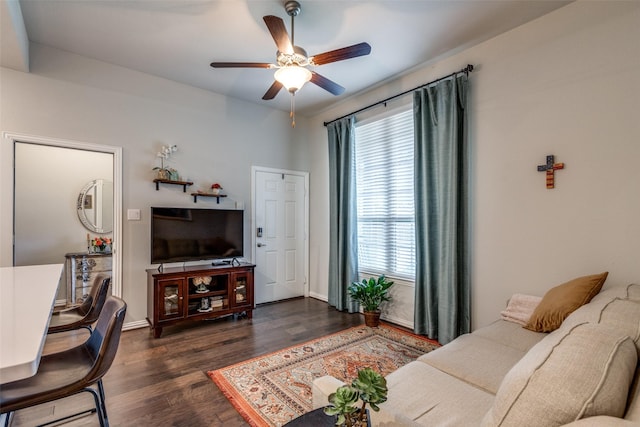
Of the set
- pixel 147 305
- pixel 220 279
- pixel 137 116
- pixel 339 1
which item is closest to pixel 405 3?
pixel 339 1

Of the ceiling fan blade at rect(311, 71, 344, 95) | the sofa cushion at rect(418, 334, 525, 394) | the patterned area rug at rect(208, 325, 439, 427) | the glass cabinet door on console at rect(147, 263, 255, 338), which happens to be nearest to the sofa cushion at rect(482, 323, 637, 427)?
the sofa cushion at rect(418, 334, 525, 394)

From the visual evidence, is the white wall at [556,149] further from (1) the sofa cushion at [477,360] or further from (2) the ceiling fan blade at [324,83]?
(2) the ceiling fan blade at [324,83]

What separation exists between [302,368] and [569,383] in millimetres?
2183

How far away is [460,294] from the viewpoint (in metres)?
2.98

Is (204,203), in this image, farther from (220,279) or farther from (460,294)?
(460,294)

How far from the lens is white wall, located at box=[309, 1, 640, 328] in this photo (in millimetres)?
2164

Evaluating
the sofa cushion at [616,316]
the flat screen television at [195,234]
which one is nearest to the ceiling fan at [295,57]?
the flat screen television at [195,234]

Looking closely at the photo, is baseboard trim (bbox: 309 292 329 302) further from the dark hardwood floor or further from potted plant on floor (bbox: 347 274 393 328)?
potted plant on floor (bbox: 347 274 393 328)

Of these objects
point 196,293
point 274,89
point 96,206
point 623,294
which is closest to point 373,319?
point 196,293

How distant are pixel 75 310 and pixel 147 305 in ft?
4.54

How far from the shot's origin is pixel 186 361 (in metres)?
2.75

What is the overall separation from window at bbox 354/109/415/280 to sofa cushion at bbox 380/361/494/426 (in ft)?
6.46

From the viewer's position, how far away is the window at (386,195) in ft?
11.7

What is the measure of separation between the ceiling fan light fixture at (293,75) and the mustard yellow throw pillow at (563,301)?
243cm
